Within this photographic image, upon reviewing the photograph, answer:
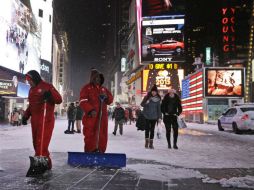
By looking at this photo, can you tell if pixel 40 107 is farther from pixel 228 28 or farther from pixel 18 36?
pixel 228 28

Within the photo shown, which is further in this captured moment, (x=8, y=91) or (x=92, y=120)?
(x=8, y=91)

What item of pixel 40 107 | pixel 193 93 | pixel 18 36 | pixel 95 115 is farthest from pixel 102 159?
pixel 193 93

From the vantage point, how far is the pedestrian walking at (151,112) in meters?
10.4

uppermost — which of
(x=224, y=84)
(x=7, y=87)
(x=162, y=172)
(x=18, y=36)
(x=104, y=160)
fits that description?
(x=18, y=36)

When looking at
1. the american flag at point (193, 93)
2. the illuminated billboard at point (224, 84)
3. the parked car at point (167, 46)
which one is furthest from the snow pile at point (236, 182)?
the parked car at point (167, 46)

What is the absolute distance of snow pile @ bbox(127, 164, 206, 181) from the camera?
556cm

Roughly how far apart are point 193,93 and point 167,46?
24.6 meters

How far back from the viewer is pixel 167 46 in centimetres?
6562

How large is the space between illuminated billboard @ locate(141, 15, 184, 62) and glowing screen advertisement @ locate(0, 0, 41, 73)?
20.6 meters

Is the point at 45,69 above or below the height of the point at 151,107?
above

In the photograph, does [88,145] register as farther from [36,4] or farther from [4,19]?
[36,4]

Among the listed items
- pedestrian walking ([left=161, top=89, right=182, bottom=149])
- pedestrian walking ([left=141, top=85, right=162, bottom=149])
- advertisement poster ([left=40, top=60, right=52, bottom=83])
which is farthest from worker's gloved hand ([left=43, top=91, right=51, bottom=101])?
advertisement poster ([left=40, top=60, right=52, bottom=83])

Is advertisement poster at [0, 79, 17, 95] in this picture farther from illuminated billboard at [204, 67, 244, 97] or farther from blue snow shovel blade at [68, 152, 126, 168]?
blue snow shovel blade at [68, 152, 126, 168]

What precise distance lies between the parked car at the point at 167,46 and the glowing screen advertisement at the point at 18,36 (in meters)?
21.3
